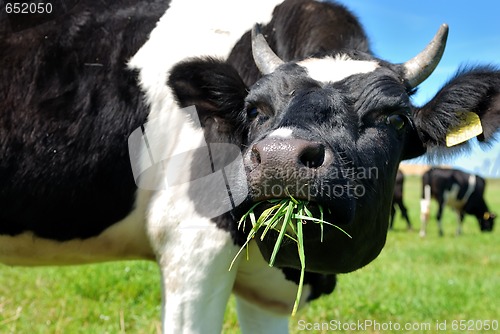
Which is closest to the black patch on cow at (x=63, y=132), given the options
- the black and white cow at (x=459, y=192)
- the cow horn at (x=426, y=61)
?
the cow horn at (x=426, y=61)

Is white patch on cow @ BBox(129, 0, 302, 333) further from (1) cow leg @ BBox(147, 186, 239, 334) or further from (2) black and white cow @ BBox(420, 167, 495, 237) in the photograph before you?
(2) black and white cow @ BBox(420, 167, 495, 237)

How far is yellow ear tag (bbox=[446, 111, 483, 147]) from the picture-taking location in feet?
10.3

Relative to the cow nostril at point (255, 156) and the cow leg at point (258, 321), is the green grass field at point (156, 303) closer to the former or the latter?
the cow leg at point (258, 321)

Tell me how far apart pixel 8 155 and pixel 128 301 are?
2.81 m

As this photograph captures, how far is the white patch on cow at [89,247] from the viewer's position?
344 cm

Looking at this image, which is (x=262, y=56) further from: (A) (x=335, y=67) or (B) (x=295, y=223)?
(B) (x=295, y=223)

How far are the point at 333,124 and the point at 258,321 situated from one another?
73.8 inches

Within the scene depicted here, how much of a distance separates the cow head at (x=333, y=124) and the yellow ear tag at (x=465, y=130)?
40 mm

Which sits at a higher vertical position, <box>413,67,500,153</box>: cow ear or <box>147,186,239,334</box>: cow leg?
<box>413,67,500,153</box>: cow ear

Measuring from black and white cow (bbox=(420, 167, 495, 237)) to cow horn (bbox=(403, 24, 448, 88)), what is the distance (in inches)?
769

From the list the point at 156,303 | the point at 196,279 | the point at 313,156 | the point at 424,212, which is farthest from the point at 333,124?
the point at 424,212

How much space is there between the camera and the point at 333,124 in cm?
264

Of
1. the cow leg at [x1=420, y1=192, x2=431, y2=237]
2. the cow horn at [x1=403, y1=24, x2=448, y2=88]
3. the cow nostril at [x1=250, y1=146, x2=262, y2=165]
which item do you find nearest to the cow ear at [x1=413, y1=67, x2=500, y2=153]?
the cow horn at [x1=403, y1=24, x2=448, y2=88]

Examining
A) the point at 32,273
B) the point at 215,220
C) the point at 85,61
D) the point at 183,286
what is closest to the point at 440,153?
the point at 215,220
